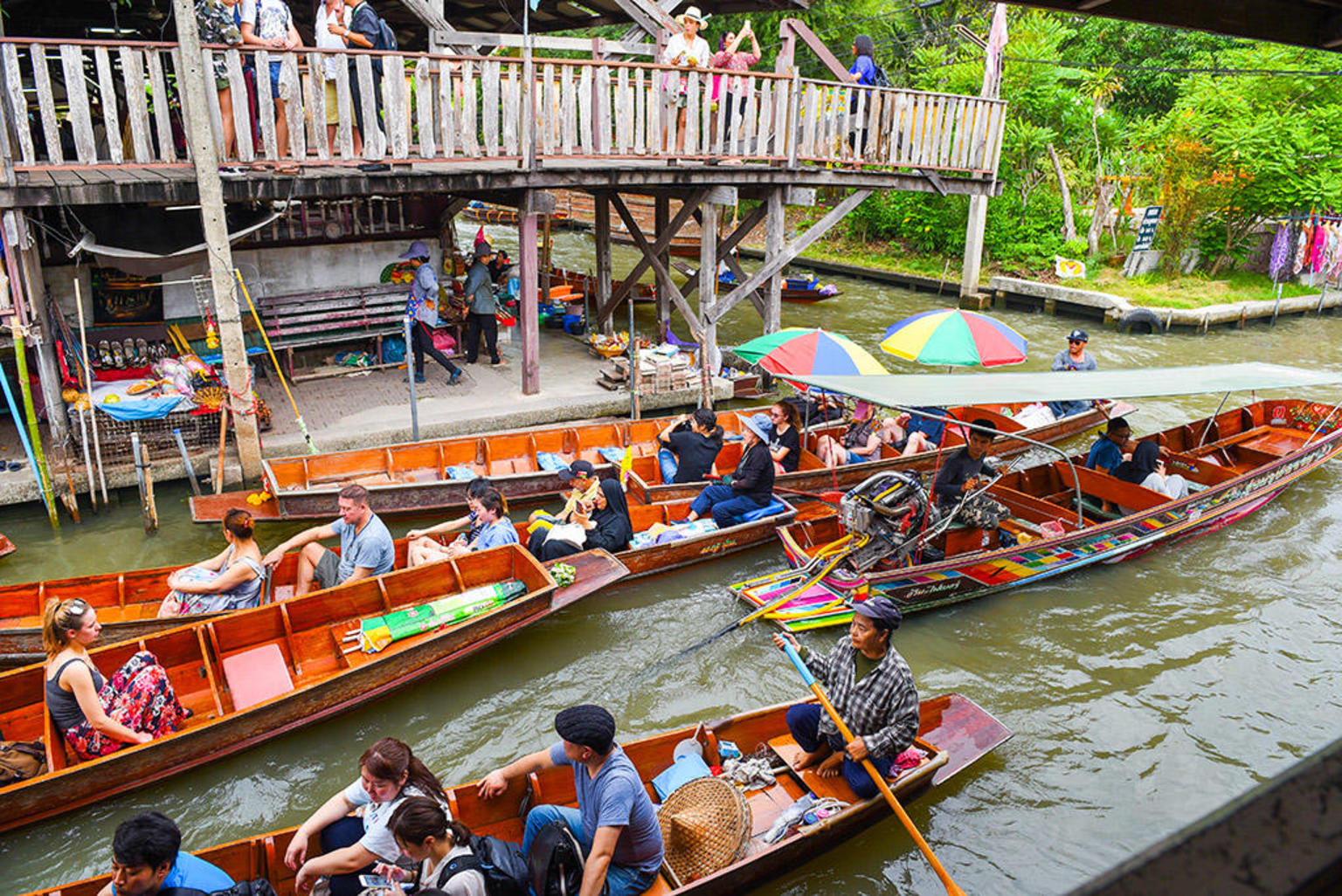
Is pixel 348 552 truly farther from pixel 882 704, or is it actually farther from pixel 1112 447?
pixel 1112 447

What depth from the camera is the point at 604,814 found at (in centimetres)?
450

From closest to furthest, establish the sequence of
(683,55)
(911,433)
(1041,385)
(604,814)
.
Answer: (604,814) < (1041,385) < (911,433) < (683,55)

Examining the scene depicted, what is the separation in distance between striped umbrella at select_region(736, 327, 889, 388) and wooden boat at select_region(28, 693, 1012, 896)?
14.7 feet

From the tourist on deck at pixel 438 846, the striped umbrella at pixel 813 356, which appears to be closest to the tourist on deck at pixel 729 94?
the striped umbrella at pixel 813 356

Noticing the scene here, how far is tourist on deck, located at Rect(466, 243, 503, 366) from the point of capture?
13844 millimetres

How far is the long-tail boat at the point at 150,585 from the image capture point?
720 centimetres

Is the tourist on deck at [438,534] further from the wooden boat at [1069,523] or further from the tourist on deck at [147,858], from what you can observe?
the tourist on deck at [147,858]

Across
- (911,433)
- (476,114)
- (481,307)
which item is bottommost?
(911,433)

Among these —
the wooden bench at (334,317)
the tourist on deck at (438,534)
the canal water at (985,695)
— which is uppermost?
the wooden bench at (334,317)

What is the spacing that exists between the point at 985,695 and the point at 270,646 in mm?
6235

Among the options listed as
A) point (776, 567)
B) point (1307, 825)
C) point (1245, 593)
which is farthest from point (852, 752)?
point (1245, 593)

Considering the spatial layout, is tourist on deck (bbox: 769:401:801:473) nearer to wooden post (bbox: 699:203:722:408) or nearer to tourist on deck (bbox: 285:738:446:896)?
wooden post (bbox: 699:203:722:408)

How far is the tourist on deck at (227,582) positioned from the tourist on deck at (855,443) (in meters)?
6.60

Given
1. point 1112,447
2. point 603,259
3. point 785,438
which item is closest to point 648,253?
point 603,259
